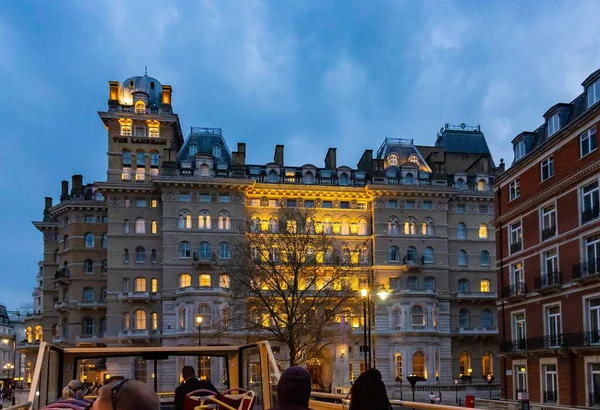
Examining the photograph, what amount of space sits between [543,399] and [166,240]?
3959cm

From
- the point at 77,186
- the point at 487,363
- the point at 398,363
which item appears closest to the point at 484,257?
the point at 487,363

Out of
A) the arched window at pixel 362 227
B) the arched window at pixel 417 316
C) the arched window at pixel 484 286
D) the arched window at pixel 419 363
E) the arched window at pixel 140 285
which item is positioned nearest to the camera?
the arched window at pixel 419 363

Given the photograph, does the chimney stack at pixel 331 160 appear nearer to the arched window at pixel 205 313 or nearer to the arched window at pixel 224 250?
the arched window at pixel 224 250

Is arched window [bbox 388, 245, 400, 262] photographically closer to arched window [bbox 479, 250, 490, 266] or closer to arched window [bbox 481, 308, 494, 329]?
arched window [bbox 479, 250, 490, 266]

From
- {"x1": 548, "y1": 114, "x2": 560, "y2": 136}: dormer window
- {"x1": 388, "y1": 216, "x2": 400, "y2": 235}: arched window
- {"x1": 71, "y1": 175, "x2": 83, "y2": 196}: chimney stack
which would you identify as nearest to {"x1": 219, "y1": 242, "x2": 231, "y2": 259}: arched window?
{"x1": 388, "y1": 216, "x2": 400, "y2": 235}: arched window

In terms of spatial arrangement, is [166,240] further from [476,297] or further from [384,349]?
[476,297]

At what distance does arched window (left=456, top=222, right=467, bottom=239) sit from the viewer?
7156 cm

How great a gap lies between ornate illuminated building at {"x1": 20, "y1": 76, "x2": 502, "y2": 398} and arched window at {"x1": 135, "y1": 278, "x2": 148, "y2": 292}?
0.13 meters

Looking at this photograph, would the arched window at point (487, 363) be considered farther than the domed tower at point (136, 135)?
Yes

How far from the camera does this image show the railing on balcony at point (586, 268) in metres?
30.1

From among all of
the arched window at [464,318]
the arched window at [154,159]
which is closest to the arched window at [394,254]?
the arched window at [464,318]

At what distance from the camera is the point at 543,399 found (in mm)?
34406

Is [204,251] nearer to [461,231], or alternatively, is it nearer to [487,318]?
[461,231]

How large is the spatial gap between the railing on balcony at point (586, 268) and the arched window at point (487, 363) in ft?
129
